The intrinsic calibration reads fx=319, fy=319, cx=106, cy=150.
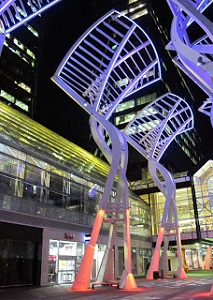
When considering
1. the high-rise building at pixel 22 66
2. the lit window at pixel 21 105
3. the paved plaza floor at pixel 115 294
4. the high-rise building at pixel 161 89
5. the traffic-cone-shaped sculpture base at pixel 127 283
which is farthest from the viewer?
the lit window at pixel 21 105

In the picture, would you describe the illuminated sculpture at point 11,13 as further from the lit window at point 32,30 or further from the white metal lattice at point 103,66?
the lit window at point 32,30

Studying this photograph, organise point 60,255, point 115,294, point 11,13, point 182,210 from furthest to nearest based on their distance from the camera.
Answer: point 182,210 → point 60,255 → point 11,13 → point 115,294

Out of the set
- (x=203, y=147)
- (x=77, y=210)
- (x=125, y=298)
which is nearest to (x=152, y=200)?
(x=77, y=210)

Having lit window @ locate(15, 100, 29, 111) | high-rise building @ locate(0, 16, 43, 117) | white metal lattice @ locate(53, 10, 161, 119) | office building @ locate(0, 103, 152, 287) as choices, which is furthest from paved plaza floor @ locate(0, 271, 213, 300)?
lit window @ locate(15, 100, 29, 111)

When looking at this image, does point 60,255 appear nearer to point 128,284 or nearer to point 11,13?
point 128,284

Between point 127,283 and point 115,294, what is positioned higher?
point 127,283

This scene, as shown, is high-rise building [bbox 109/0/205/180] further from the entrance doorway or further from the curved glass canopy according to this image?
the entrance doorway

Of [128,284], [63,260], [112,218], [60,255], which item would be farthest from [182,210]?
[128,284]

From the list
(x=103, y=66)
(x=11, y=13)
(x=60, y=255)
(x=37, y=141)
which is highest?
A: (x=103, y=66)

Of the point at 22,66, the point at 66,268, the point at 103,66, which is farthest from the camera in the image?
the point at 22,66

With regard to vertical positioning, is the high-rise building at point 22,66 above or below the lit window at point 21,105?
above

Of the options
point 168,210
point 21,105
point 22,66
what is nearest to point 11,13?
point 168,210

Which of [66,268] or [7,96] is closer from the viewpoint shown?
[66,268]

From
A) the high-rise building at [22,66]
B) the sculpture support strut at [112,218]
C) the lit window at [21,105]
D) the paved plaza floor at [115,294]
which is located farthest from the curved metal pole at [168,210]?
the lit window at [21,105]
